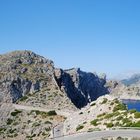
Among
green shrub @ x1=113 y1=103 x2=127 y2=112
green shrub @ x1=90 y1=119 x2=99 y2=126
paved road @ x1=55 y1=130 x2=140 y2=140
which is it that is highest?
green shrub @ x1=113 y1=103 x2=127 y2=112

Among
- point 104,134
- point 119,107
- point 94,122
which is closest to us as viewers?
point 104,134

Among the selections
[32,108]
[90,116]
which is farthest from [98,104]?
[32,108]

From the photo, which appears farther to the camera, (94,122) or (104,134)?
(94,122)

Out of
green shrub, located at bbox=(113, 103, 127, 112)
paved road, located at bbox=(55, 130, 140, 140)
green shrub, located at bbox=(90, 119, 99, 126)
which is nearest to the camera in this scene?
paved road, located at bbox=(55, 130, 140, 140)

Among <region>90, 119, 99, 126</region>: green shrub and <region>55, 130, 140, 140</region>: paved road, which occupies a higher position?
<region>90, 119, 99, 126</region>: green shrub

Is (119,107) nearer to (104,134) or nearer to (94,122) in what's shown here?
(94,122)

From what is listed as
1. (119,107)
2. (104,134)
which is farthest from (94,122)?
(104,134)

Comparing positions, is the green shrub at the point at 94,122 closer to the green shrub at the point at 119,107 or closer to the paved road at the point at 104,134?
the green shrub at the point at 119,107

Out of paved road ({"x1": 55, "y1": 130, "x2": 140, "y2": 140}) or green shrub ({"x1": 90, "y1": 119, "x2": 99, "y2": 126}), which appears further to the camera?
green shrub ({"x1": 90, "y1": 119, "x2": 99, "y2": 126})

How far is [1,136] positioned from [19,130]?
7.80m

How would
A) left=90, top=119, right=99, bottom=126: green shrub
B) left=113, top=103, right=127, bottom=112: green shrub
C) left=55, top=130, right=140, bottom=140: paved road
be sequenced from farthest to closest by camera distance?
left=113, top=103, right=127, bottom=112: green shrub
left=90, top=119, right=99, bottom=126: green shrub
left=55, top=130, right=140, bottom=140: paved road

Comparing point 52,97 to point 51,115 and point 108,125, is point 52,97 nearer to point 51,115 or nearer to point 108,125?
point 51,115

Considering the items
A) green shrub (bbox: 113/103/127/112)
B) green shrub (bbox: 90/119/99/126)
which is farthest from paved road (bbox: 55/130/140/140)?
green shrub (bbox: 113/103/127/112)

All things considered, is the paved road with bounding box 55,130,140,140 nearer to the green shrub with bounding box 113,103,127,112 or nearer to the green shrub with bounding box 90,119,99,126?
the green shrub with bounding box 90,119,99,126
